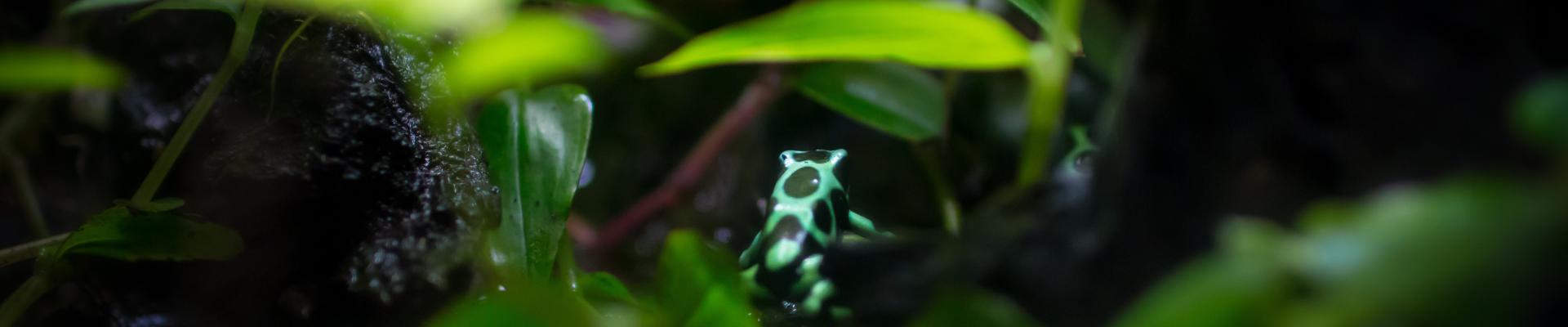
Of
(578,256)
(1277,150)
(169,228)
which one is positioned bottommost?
(169,228)

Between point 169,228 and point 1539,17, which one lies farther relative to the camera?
point 169,228

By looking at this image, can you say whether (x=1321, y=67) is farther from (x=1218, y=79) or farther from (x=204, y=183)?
(x=204, y=183)

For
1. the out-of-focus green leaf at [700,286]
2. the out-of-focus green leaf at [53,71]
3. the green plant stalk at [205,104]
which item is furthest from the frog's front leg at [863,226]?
the out-of-focus green leaf at [53,71]

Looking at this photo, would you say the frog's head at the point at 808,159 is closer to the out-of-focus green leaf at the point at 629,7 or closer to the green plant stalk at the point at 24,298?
the out-of-focus green leaf at the point at 629,7

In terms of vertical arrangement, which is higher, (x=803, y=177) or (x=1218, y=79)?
(x=1218, y=79)

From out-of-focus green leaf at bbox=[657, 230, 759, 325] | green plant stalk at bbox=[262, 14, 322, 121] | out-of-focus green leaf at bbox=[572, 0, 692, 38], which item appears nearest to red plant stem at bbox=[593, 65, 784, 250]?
out-of-focus green leaf at bbox=[572, 0, 692, 38]

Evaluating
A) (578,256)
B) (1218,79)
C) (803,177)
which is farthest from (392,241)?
(1218,79)
